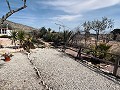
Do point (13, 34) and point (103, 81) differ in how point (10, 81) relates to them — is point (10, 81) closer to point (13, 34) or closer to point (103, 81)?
point (103, 81)

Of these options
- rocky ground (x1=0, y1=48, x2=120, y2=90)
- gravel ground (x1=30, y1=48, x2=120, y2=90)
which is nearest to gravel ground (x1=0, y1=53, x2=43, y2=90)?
rocky ground (x1=0, y1=48, x2=120, y2=90)

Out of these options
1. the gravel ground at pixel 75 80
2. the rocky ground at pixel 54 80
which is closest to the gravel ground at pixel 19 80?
the rocky ground at pixel 54 80

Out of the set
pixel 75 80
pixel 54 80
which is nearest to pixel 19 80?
pixel 54 80

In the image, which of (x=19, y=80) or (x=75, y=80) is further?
(x=19, y=80)

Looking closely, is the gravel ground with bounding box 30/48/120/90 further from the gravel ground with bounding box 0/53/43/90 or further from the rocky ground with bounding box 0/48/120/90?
the gravel ground with bounding box 0/53/43/90

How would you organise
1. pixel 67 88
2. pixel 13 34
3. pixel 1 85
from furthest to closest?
pixel 13 34 < pixel 1 85 < pixel 67 88

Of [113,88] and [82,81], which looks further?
[82,81]

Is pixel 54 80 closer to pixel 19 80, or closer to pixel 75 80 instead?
pixel 75 80

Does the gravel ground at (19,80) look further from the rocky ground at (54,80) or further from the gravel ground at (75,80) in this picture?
the gravel ground at (75,80)

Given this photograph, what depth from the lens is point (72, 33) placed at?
22.1 metres

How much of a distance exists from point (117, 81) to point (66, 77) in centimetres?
240

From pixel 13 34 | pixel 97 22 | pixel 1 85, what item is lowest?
pixel 1 85

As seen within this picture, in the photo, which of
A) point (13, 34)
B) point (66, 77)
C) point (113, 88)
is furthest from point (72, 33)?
point (113, 88)

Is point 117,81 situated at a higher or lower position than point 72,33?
lower
